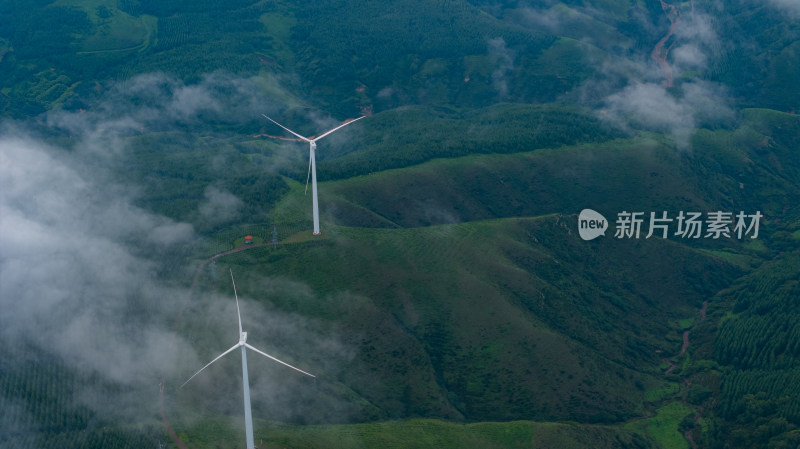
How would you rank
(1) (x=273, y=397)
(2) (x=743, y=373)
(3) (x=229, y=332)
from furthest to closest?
(2) (x=743, y=373) < (3) (x=229, y=332) < (1) (x=273, y=397)

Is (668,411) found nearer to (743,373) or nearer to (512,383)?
(743,373)

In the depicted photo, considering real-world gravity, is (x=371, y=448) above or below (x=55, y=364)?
above

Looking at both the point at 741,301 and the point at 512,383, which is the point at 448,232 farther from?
the point at 741,301

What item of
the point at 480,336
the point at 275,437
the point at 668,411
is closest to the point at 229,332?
the point at 275,437

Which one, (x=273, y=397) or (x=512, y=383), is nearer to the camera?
(x=273, y=397)

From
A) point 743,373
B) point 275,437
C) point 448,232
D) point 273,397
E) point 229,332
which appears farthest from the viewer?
point 448,232

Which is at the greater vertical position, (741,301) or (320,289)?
(741,301)

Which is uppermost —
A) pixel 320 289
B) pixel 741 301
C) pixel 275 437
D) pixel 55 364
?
pixel 741 301

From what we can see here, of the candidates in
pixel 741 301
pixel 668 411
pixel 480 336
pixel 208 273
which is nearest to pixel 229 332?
pixel 208 273

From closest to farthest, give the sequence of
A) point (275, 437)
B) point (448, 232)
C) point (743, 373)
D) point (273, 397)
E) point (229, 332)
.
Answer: point (275, 437)
point (273, 397)
point (229, 332)
point (743, 373)
point (448, 232)
